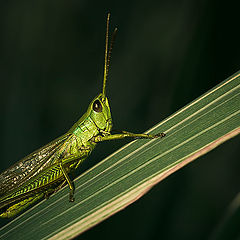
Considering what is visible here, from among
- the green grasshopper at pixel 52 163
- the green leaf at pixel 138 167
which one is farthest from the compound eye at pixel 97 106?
the green leaf at pixel 138 167

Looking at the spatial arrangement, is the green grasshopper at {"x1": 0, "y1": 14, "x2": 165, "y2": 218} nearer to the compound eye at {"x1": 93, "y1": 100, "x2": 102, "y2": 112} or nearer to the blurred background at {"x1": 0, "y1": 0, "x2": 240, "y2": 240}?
the compound eye at {"x1": 93, "y1": 100, "x2": 102, "y2": 112}

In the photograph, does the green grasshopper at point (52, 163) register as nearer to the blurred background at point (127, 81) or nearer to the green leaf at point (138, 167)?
the green leaf at point (138, 167)

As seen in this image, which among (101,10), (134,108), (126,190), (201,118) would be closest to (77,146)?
→ (126,190)

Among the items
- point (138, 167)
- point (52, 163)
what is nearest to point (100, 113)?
point (52, 163)

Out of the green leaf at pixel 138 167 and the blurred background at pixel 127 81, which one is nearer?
the green leaf at pixel 138 167

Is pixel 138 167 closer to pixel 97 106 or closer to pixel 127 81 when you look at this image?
pixel 97 106

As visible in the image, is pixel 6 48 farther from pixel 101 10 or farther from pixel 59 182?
pixel 59 182

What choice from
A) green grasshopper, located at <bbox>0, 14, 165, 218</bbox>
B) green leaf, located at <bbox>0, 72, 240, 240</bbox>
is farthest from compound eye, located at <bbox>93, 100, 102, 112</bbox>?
green leaf, located at <bbox>0, 72, 240, 240</bbox>
